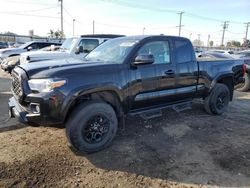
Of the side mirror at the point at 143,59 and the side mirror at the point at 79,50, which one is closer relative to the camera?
the side mirror at the point at 143,59

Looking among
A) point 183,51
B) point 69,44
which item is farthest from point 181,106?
point 69,44

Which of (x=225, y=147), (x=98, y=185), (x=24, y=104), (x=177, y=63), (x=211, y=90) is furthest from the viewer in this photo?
(x=211, y=90)

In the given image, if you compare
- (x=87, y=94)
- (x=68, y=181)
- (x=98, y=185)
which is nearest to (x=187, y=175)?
(x=98, y=185)

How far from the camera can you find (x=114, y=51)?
16.8 ft

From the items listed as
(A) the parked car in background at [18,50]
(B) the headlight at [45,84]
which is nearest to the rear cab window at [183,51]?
(B) the headlight at [45,84]

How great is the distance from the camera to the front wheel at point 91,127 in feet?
13.3

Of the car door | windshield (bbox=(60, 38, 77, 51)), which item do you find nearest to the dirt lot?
the car door

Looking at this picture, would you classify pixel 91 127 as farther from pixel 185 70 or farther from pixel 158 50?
pixel 185 70

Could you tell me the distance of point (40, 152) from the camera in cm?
431

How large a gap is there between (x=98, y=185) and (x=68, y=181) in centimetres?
41

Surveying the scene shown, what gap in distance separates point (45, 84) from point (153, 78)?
2.03m

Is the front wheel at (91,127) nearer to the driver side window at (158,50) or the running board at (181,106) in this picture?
the driver side window at (158,50)

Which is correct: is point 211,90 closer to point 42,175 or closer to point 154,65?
point 154,65

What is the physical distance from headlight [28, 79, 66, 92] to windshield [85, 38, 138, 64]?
4.05 feet
